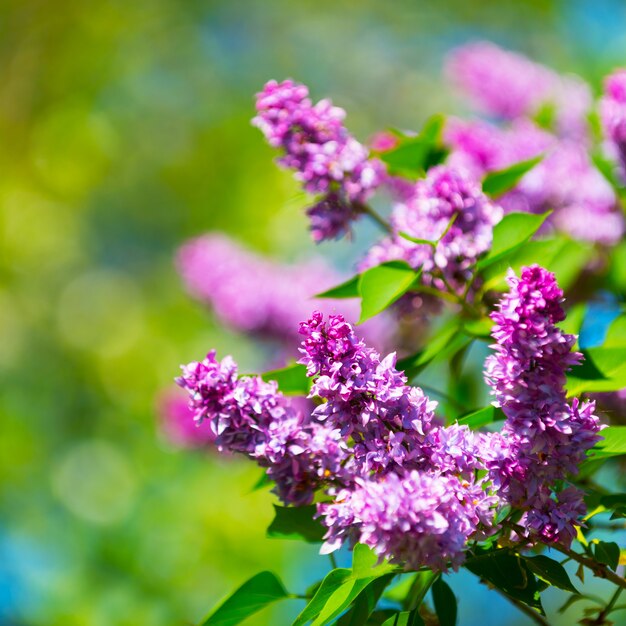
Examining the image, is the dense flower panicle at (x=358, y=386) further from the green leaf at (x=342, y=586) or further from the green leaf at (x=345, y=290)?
the green leaf at (x=345, y=290)

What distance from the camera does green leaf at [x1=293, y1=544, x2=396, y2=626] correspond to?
1.34 ft

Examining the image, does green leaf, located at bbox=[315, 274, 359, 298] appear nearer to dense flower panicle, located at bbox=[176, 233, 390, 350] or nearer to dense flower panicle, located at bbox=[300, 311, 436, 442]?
dense flower panicle, located at bbox=[300, 311, 436, 442]

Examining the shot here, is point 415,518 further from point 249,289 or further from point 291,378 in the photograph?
point 249,289

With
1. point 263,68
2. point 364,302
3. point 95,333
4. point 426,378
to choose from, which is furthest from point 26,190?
point 364,302

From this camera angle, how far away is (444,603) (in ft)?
1.52

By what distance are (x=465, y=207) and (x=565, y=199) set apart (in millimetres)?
271

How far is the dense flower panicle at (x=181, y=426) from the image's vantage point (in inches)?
42.9

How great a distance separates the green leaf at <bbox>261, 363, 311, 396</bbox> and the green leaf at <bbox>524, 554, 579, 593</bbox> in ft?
0.52

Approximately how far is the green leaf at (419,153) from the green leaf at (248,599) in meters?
0.29

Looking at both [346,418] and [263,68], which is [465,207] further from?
[263,68]

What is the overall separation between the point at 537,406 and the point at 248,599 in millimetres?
211

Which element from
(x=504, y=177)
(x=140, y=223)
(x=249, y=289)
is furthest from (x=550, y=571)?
(x=140, y=223)

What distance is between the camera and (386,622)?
46cm

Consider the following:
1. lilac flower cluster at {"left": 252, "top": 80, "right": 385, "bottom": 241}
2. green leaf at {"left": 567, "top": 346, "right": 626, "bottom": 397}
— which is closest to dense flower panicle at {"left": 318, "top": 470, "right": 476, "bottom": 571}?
green leaf at {"left": 567, "top": 346, "right": 626, "bottom": 397}
